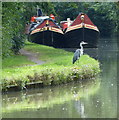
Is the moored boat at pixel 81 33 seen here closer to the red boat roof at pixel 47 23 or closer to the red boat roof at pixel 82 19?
the red boat roof at pixel 82 19

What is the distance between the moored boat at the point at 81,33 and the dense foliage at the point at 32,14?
7.15 feet

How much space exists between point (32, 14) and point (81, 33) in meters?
5.07

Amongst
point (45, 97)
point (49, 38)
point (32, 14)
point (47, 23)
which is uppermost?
point (32, 14)

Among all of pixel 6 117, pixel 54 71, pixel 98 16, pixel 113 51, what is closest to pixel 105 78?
pixel 54 71

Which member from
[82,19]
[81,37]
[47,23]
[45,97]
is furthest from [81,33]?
[45,97]

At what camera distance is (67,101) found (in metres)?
15.9

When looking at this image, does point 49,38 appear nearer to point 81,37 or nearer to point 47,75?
point 81,37

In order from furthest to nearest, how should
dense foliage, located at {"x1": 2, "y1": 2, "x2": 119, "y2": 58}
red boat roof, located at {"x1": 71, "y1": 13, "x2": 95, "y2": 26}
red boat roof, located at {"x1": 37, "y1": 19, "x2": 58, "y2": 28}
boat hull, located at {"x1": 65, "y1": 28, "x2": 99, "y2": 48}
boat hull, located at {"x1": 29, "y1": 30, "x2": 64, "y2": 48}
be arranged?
boat hull, located at {"x1": 29, "y1": 30, "x2": 64, "y2": 48} → boat hull, located at {"x1": 65, "y1": 28, "x2": 99, "y2": 48} → red boat roof, located at {"x1": 37, "y1": 19, "x2": 58, "y2": 28} → red boat roof, located at {"x1": 71, "y1": 13, "x2": 95, "y2": 26} → dense foliage, located at {"x1": 2, "y1": 2, "x2": 119, "y2": 58}

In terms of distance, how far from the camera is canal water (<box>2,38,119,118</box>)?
13797mm

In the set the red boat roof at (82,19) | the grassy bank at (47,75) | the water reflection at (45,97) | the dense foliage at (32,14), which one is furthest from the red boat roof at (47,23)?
the water reflection at (45,97)

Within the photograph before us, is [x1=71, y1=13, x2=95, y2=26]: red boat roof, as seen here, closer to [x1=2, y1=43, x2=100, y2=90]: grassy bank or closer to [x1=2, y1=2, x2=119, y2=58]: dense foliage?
[x1=2, y1=2, x2=119, y2=58]: dense foliage

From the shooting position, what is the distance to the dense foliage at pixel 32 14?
21.9 m

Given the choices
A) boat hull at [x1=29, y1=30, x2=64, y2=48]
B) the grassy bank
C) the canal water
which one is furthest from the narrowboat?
the canal water

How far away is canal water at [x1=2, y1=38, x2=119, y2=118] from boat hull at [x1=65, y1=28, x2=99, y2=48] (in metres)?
20.4
